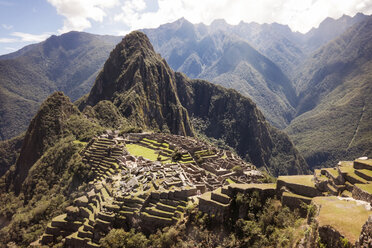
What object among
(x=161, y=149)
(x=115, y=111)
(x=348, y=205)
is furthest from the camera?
(x=115, y=111)

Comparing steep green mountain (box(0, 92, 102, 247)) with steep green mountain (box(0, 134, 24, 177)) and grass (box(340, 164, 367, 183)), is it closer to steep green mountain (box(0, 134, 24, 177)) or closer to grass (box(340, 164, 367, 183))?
steep green mountain (box(0, 134, 24, 177))

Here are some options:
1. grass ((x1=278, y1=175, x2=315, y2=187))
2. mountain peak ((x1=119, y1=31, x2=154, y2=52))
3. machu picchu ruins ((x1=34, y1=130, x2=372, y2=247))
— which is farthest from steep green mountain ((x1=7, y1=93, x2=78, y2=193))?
mountain peak ((x1=119, y1=31, x2=154, y2=52))

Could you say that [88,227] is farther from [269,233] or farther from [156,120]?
[156,120]

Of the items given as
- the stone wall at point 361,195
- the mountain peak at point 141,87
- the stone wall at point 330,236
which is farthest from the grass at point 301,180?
the mountain peak at point 141,87

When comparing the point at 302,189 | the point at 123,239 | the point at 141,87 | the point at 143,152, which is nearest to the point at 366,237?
the point at 302,189

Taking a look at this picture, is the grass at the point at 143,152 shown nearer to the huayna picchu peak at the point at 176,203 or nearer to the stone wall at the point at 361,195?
the huayna picchu peak at the point at 176,203

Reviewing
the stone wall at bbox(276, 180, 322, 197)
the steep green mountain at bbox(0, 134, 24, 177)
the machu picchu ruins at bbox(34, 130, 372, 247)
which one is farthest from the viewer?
the steep green mountain at bbox(0, 134, 24, 177)

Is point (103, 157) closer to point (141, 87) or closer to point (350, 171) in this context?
point (350, 171)

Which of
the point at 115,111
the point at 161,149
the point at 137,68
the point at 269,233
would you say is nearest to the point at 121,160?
the point at 161,149
